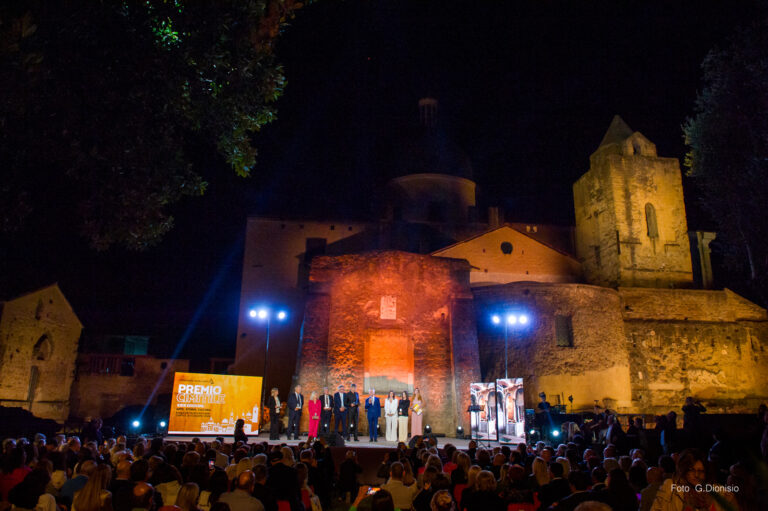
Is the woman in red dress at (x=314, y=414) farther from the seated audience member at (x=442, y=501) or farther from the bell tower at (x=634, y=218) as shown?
the bell tower at (x=634, y=218)

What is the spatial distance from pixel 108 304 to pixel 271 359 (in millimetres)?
12418

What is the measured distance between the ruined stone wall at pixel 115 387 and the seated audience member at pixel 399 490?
25610 millimetres

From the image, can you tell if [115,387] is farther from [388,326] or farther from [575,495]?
[575,495]

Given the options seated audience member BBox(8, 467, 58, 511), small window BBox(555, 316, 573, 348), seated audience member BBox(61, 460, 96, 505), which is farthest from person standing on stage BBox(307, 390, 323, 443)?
small window BBox(555, 316, 573, 348)

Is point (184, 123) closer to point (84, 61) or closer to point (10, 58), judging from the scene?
point (84, 61)

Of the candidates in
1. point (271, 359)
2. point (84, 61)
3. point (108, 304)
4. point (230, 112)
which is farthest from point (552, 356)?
point (108, 304)

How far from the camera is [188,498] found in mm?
4727

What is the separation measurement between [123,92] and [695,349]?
94.2 ft

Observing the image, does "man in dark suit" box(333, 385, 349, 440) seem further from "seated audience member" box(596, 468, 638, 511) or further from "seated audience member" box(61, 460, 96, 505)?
"seated audience member" box(596, 468, 638, 511)

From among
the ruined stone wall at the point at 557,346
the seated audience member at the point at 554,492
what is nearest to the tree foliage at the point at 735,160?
the ruined stone wall at the point at 557,346

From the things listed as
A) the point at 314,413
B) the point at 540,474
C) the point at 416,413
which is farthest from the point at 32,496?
the point at 416,413

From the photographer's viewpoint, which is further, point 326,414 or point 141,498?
point 326,414

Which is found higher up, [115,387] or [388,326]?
[388,326]

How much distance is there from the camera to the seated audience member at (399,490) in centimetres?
563
